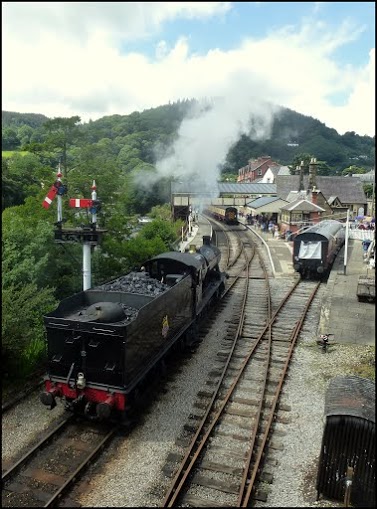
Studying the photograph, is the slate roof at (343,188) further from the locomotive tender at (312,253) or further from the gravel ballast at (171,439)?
the gravel ballast at (171,439)

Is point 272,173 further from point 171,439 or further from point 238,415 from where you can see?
point 171,439

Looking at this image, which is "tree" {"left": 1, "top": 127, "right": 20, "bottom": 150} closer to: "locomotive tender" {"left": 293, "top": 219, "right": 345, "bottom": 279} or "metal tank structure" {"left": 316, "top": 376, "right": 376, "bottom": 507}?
"locomotive tender" {"left": 293, "top": 219, "right": 345, "bottom": 279}

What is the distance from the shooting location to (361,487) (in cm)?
590

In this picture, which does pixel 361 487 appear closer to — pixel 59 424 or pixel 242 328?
pixel 59 424

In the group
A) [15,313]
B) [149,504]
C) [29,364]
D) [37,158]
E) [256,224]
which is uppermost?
[37,158]

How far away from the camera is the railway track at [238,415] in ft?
20.7

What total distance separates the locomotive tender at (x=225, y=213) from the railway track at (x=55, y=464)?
36.0 m

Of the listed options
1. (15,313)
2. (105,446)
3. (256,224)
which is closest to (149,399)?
(105,446)

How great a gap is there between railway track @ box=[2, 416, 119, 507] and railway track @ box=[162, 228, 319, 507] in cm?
150

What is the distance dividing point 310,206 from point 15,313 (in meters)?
26.3

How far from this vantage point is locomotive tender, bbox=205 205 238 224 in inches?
1682

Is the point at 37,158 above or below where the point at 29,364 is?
above

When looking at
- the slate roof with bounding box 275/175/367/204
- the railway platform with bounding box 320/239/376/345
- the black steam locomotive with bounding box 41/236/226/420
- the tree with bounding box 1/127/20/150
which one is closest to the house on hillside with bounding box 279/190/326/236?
the slate roof with bounding box 275/175/367/204

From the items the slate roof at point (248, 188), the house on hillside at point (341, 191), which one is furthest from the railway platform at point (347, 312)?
the slate roof at point (248, 188)
